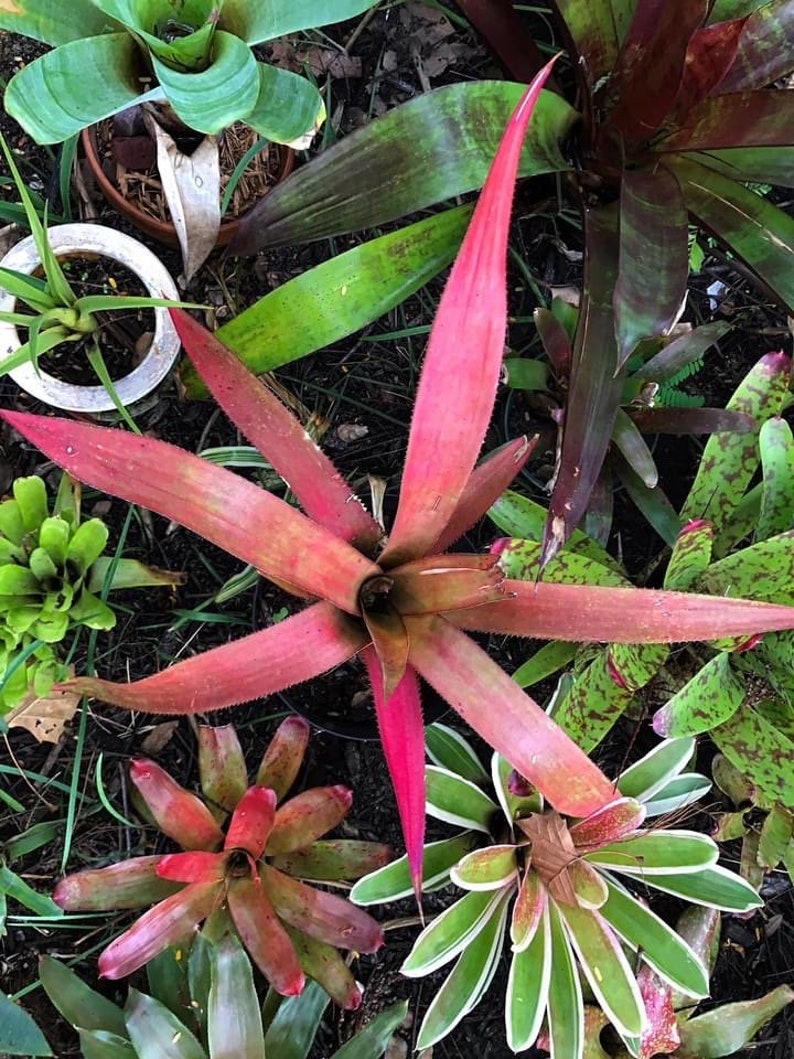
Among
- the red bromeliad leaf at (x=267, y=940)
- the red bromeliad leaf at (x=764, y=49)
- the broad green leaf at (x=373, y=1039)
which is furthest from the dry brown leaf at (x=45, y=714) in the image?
the red bromeliad leaf at (x=764, y=49)

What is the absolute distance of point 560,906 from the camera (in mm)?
1269

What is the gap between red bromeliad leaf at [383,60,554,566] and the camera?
0.73m

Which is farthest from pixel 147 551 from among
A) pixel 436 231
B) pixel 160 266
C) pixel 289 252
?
pixel 436 231

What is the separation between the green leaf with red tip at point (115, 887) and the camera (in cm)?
120

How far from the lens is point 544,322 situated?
126 centimetres

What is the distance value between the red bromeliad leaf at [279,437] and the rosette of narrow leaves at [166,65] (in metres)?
0.24

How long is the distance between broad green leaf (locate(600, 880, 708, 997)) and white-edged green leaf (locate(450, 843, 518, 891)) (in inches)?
6.5

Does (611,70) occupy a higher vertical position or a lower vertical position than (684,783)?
higher

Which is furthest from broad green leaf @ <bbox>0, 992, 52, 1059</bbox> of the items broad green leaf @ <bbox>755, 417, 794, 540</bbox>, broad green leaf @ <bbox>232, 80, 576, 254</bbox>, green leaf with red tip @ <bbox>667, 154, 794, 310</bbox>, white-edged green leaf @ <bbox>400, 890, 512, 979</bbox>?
green leaf with red tip @ <bbox>667, 154, 794, 310</bbox>

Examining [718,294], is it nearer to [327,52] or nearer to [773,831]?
[327,52]

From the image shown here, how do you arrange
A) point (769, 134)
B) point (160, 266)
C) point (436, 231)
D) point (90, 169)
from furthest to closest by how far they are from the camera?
point (90, 169)
point (160, 266)
point (436, 231)
point (769, 134)

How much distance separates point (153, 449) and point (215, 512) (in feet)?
0.26

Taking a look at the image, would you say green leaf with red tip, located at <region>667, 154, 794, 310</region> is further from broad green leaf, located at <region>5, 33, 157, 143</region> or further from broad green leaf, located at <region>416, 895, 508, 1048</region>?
broad green leaf, located at <region>416, 895, 508, 1048</region>

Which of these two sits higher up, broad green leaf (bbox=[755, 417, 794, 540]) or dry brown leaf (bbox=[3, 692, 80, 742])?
broad green leaf (bbox=[755, 417, 794, 540])
